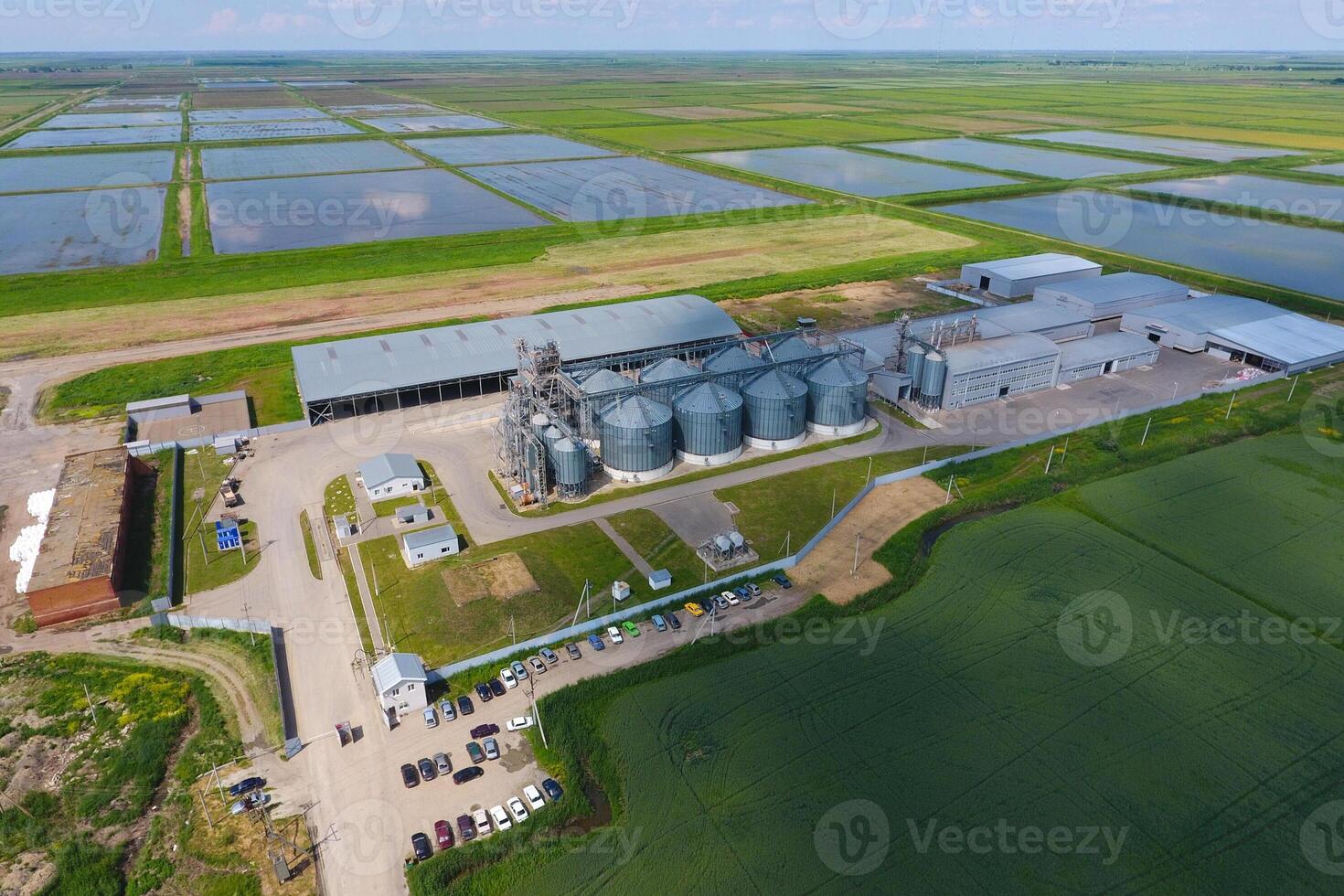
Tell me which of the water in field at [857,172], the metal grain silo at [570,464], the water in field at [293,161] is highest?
the water in field at [293,161]

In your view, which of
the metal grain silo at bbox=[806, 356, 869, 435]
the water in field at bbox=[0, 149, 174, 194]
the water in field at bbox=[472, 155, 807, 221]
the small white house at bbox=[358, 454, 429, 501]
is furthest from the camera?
the water in field at bbox=[0, 149, 174, 194]

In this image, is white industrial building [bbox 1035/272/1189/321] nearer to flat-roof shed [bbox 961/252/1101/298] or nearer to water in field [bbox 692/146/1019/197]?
flat-roof shed [bbox 961/252/1101/298]

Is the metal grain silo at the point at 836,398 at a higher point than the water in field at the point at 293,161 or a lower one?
lower

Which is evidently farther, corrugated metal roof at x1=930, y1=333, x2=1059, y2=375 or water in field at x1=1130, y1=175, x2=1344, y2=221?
water in field at x1=1130, y1=175, x2=1344, y2=221

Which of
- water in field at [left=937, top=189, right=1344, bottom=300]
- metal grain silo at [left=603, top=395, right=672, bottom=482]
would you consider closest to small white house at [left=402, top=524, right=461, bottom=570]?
metal grain silo at [left=603, top=395, right=672, bottom=482]

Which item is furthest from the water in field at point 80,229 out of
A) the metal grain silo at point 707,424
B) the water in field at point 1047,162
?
the water in field at point 1047,162

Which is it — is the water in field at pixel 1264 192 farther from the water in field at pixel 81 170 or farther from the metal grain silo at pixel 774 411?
the water in field at pixel 81 170

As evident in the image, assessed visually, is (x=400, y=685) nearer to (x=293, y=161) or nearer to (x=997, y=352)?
(x=997, y=352)
